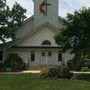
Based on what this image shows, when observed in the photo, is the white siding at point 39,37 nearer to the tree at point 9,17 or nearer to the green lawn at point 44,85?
the tree at point 9,17

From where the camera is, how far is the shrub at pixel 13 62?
47016 mm

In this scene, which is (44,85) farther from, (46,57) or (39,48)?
(46,57)

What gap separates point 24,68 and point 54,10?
1209 cm

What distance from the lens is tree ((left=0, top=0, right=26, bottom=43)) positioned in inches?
1868

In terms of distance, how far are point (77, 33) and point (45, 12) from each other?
2241 centimetres

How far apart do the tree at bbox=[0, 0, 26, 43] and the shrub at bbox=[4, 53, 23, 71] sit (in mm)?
2609

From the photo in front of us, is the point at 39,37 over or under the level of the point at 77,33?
over

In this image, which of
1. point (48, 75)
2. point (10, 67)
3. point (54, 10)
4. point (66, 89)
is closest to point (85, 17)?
point (48, 75)

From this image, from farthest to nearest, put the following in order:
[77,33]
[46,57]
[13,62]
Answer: [46,57] → [13,62] → [77,33]

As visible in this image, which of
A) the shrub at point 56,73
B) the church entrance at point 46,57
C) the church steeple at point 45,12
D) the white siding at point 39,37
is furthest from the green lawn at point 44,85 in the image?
the church steeple at point 45,12

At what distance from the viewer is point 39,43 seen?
5122 cm

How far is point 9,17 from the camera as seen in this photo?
159ft

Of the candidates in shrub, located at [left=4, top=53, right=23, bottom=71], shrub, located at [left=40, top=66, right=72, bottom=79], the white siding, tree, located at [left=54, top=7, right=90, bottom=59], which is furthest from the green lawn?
the white siding

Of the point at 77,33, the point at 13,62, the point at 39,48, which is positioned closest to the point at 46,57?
the point at 39,48
